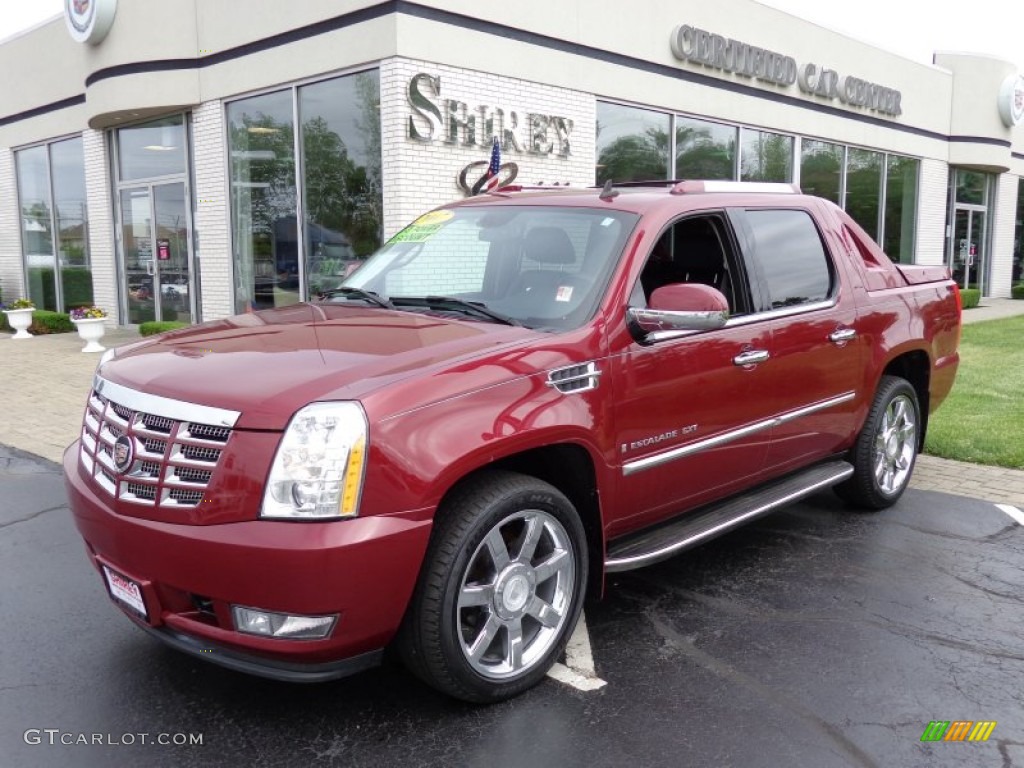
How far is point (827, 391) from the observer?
485cm

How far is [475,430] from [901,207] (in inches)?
829

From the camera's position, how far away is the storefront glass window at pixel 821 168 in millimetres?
17797

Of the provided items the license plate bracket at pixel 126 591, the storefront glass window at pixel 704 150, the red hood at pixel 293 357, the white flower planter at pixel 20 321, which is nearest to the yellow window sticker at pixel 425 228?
the red hood at pixel 293 357

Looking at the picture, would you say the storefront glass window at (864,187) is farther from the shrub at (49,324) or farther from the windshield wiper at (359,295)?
the windshield wiper at (359,295)

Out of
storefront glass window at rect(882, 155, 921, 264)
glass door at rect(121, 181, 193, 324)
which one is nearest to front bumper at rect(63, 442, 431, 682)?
glass door at rect(121, 181, 193, 324)

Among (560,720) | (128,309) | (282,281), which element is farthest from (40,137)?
(560,720)

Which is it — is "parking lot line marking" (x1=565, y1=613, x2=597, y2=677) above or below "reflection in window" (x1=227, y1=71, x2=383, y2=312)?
below

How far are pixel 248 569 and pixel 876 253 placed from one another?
4.38 meters

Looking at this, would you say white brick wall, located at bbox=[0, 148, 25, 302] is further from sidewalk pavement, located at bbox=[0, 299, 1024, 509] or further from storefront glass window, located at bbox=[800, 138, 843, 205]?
storefront glass window, located at bbox=[800, 138, 843, 205]

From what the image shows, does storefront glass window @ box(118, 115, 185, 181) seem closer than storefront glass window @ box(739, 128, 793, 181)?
Yes

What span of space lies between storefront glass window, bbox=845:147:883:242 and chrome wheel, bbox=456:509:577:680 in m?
17.6

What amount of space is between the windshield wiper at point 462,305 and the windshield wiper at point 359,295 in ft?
0.21

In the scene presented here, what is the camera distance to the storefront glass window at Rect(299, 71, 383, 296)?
11156 mm

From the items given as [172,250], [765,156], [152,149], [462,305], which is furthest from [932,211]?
[462,305]
